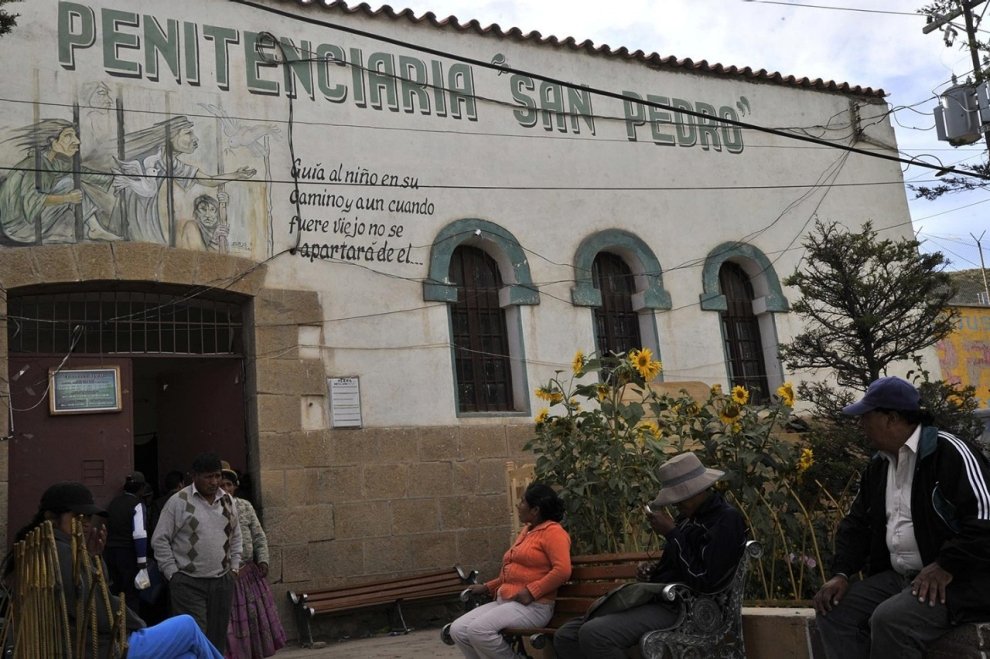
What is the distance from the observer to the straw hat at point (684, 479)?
5.26 m

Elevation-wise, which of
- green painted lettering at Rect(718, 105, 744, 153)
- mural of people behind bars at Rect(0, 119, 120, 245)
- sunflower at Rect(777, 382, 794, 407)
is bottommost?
sunflower at Rect(777, 382, 794, 407)

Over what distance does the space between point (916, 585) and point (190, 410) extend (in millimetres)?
8478

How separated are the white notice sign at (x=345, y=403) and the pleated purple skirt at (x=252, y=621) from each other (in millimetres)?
2585

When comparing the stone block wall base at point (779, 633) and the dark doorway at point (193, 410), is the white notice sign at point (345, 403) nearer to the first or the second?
the dark doorway at point (193, 410)

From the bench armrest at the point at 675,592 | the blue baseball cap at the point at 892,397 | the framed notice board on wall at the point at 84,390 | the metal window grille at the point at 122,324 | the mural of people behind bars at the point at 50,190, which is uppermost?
the mural of people behind bars at the point at 50,190

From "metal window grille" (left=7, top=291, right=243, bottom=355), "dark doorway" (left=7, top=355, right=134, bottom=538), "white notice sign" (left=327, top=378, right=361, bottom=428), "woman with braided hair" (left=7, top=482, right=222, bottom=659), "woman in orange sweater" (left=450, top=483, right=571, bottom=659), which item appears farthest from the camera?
"white notice sign" (left=327, top=378, right=361, bottom=428)

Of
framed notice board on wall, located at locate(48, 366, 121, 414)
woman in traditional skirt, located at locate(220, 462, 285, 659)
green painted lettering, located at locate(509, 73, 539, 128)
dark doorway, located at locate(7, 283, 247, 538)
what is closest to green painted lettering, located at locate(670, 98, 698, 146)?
green painted lettering, located at locate(509, 73, 539, 128)

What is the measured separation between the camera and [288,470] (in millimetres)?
10016

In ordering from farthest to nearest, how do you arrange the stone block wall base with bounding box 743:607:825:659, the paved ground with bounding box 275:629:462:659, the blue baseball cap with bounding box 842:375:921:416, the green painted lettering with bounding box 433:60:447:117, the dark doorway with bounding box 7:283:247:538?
the green painted lettering with bounding box 433:60:447:117, the dark doorway with bounding box 7:283:247:538, the paved ground with bounding box 275:629:462:659, the stone block wall base with bounding box 743:607:825:659, the blue baseball cap with bounding box 842:375:921:416

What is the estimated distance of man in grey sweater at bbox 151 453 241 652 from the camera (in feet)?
23.2

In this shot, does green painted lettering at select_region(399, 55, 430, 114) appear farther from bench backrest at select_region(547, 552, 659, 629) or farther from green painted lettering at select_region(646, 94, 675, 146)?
bench backrest at select_region(547, 552, 659, 629)

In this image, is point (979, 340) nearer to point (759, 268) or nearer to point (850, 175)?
point (850, 175)

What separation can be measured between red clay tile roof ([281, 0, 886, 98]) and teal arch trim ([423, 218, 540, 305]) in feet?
8.00

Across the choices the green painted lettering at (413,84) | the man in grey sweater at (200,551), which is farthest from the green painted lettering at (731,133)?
the man in grey sweater at (200,551)
